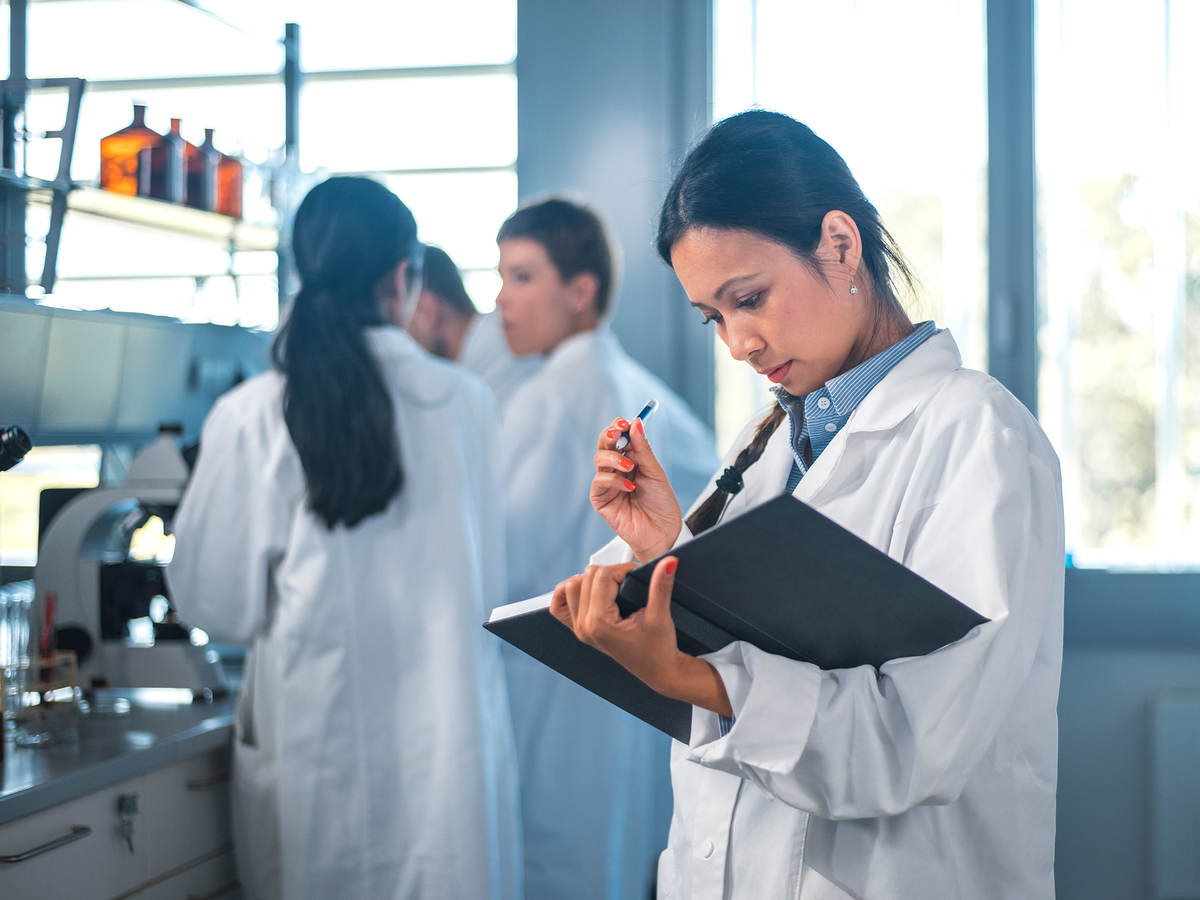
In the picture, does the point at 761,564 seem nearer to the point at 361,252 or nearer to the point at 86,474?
the point at 361,252

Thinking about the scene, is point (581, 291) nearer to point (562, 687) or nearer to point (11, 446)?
point (562, 687)

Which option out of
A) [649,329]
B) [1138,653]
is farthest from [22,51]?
[1138,653]

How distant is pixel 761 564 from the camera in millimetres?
812

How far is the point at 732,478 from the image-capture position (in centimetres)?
123

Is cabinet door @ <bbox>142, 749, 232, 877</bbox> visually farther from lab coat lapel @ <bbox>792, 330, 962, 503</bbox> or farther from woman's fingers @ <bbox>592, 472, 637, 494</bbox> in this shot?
lab coat lapel @ <bbox>792, 330, 962, 503</bbox>

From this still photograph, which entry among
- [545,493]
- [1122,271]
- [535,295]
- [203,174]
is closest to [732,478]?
[545,493]

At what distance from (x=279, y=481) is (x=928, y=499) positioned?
3.74 feet

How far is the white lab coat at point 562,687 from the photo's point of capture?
2.31 metres

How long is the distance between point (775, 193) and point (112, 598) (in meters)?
1.41

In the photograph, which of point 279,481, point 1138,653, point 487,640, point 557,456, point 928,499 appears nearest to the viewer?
point 928,499

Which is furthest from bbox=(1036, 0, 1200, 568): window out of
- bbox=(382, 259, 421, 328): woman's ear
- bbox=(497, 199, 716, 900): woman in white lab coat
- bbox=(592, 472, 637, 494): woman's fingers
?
bbox=(592, 472, 637, 494): woman's fingers

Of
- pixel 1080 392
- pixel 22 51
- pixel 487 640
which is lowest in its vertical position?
pixel 487 640

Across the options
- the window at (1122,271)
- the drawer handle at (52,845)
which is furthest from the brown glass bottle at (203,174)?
the window at (1122,271)

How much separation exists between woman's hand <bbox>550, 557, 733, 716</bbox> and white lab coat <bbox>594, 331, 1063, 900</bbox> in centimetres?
3
